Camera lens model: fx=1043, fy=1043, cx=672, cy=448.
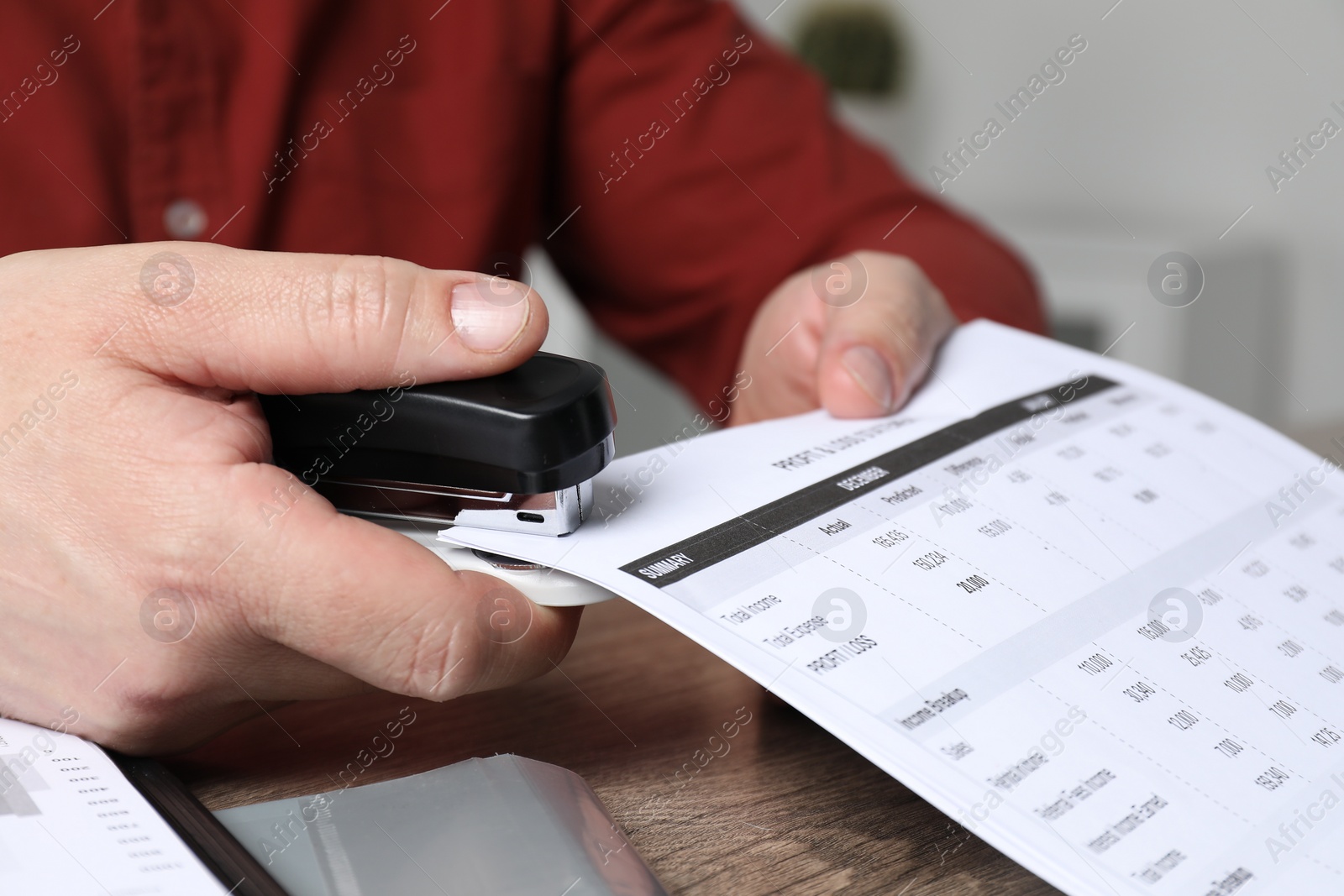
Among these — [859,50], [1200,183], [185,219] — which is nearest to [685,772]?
[185,219]

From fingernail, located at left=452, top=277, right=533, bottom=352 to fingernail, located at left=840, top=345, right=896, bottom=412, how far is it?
9.2 inches

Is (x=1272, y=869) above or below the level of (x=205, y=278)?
below

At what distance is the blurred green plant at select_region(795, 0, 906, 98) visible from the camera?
2.28m

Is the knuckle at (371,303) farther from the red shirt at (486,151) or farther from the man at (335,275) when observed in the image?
the red shirt at (486,151)

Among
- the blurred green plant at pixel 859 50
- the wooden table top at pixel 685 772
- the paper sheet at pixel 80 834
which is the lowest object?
the wooden table top at pixel 685 772

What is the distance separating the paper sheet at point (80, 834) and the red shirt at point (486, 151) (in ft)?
1.60

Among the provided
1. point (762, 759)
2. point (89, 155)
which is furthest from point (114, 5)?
point (762, 759)

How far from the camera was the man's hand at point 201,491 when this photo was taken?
385 mm

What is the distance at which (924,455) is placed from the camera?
0.51 m

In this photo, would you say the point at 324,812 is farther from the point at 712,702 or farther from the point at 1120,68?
the point at 1120,68

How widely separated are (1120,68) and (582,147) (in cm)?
131

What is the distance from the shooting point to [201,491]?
0.38 metres

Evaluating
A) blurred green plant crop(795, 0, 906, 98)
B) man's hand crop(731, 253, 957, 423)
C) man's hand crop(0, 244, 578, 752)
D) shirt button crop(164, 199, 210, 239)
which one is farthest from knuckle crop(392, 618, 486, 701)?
blurred green plant crop(795, 0, 906, 98)

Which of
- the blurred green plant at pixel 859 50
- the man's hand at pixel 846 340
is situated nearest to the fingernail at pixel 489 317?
the man's hand at pixel 846 340
